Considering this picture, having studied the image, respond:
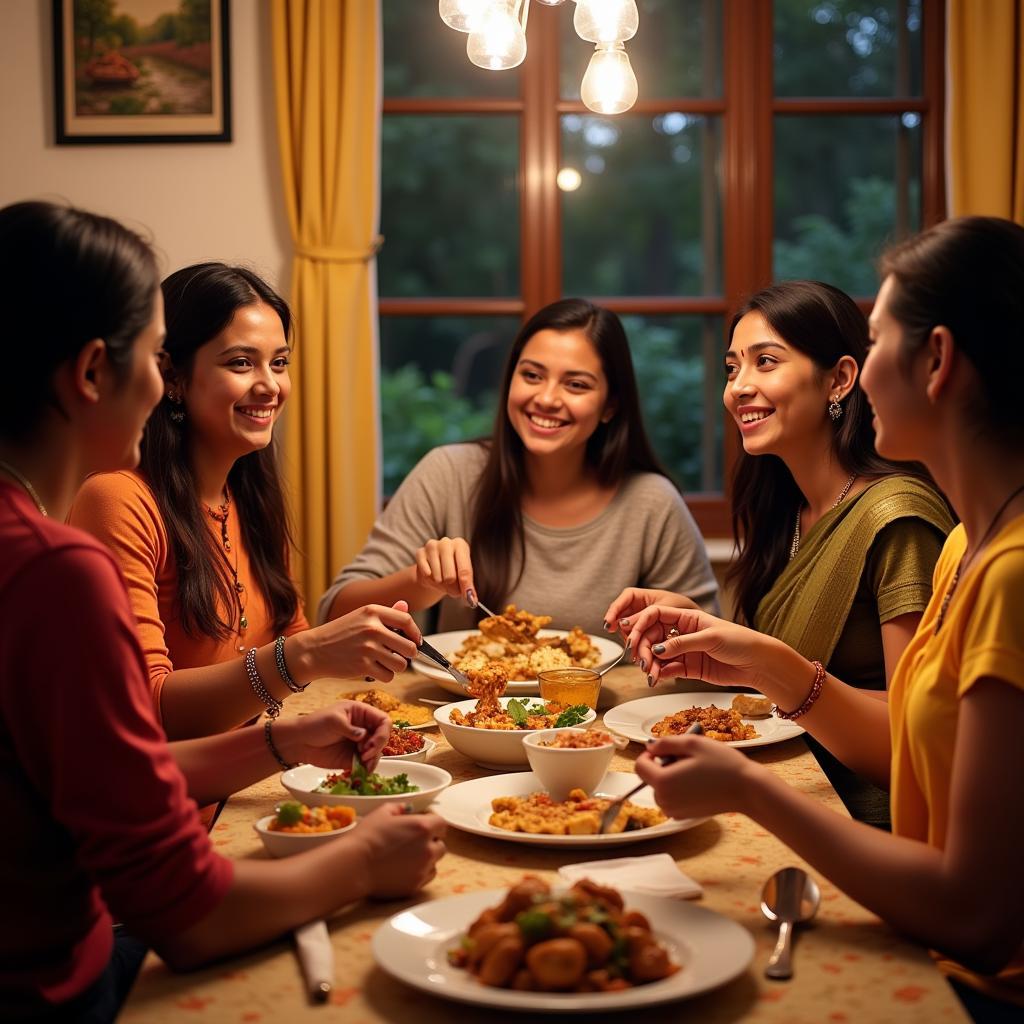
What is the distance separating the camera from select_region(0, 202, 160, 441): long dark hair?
3.69 ft

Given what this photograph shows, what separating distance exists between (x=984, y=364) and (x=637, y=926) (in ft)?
2.17

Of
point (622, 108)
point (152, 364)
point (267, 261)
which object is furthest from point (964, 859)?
point (267, 261)

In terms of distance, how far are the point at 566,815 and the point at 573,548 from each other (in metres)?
1.47

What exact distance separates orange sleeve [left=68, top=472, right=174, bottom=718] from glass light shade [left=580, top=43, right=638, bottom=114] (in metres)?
1.02

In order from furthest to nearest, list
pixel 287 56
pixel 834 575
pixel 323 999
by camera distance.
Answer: pixel 287 56 → pixel 834 575 → pixel 323 999

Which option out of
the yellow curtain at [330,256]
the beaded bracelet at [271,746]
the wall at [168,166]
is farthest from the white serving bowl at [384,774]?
the wall at [168,166]

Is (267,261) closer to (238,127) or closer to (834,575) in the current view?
(238,127)

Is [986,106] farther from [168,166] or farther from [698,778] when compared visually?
[698,778]

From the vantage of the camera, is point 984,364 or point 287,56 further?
point 287,56

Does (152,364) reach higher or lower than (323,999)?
higher

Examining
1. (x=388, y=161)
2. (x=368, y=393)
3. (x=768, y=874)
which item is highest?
(x=388, y=161)

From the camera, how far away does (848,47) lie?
409cm

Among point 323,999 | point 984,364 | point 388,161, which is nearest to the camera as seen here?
point 323,999

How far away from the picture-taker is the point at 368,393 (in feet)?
12.6
